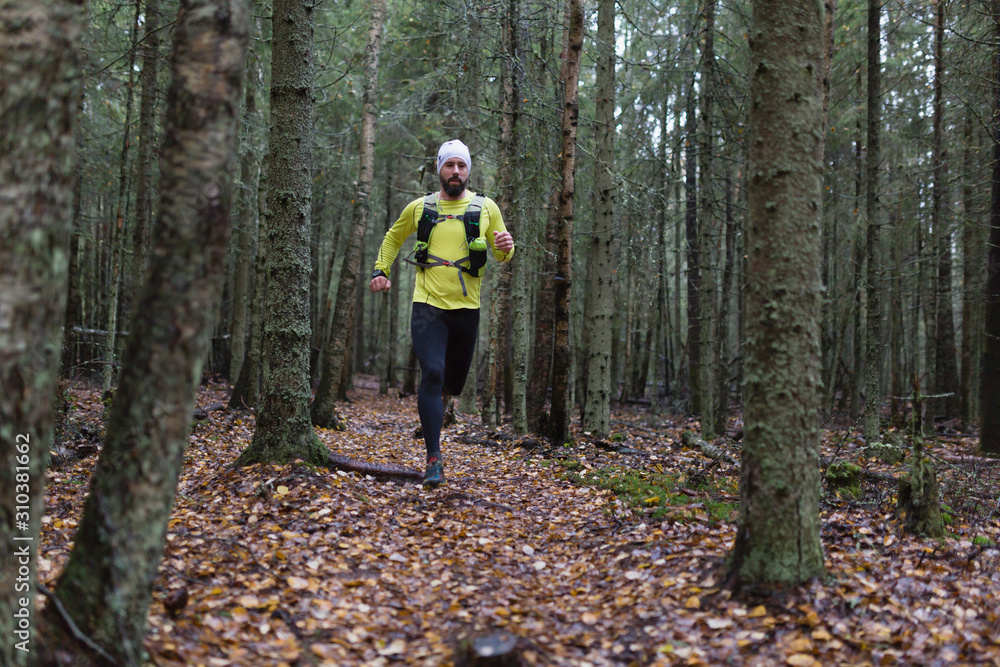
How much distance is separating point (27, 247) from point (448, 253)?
344cm

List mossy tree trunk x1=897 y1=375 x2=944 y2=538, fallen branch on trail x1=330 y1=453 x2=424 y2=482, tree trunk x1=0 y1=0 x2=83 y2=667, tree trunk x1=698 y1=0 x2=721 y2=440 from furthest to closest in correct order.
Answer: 1. tree trunk x1=698 y1=0 x2=721 y2=440
2. fallen branch on trail x1=330 y1=453 x2=424 y2=482
3. mossy tree trunk x1=897 y1=375 x2=944 y2=538
4. tree trunk x1=0 y1=0 x2=83 y2=667

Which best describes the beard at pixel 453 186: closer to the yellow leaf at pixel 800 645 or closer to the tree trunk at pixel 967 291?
the yellow leaf at pixel 800 645

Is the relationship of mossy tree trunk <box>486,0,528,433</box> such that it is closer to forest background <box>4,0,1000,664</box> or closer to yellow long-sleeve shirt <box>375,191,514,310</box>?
forest background <box>4,0,1000,664</box>

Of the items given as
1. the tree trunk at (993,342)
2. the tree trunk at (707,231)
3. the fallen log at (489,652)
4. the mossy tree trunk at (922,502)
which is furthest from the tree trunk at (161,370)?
the tree trunk at (993,342)

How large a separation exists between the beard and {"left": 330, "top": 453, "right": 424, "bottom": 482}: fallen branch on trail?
7.98 ft

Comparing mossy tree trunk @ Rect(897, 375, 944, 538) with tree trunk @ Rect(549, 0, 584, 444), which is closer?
mossy tree trunk @ Rect(897, 375, 944, 538)

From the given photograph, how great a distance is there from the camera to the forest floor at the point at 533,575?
100 inches

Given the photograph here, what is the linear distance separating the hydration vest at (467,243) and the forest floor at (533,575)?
1854 mm

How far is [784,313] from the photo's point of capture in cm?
297

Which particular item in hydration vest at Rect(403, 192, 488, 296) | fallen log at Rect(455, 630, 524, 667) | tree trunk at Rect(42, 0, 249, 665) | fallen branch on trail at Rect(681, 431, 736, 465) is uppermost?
hydration vest at Rect(403, 192, 488, 296)

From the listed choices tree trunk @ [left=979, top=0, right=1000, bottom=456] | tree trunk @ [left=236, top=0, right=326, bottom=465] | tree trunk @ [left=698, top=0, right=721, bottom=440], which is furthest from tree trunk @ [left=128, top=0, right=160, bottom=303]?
tree trunk @ [left=979, top=0, right=1000, bottom=456]

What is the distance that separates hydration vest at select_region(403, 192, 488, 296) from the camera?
5082mm

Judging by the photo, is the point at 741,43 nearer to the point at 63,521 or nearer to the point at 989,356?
the point at 989,356

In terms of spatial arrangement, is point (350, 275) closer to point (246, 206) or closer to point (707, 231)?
point (246, 206)
